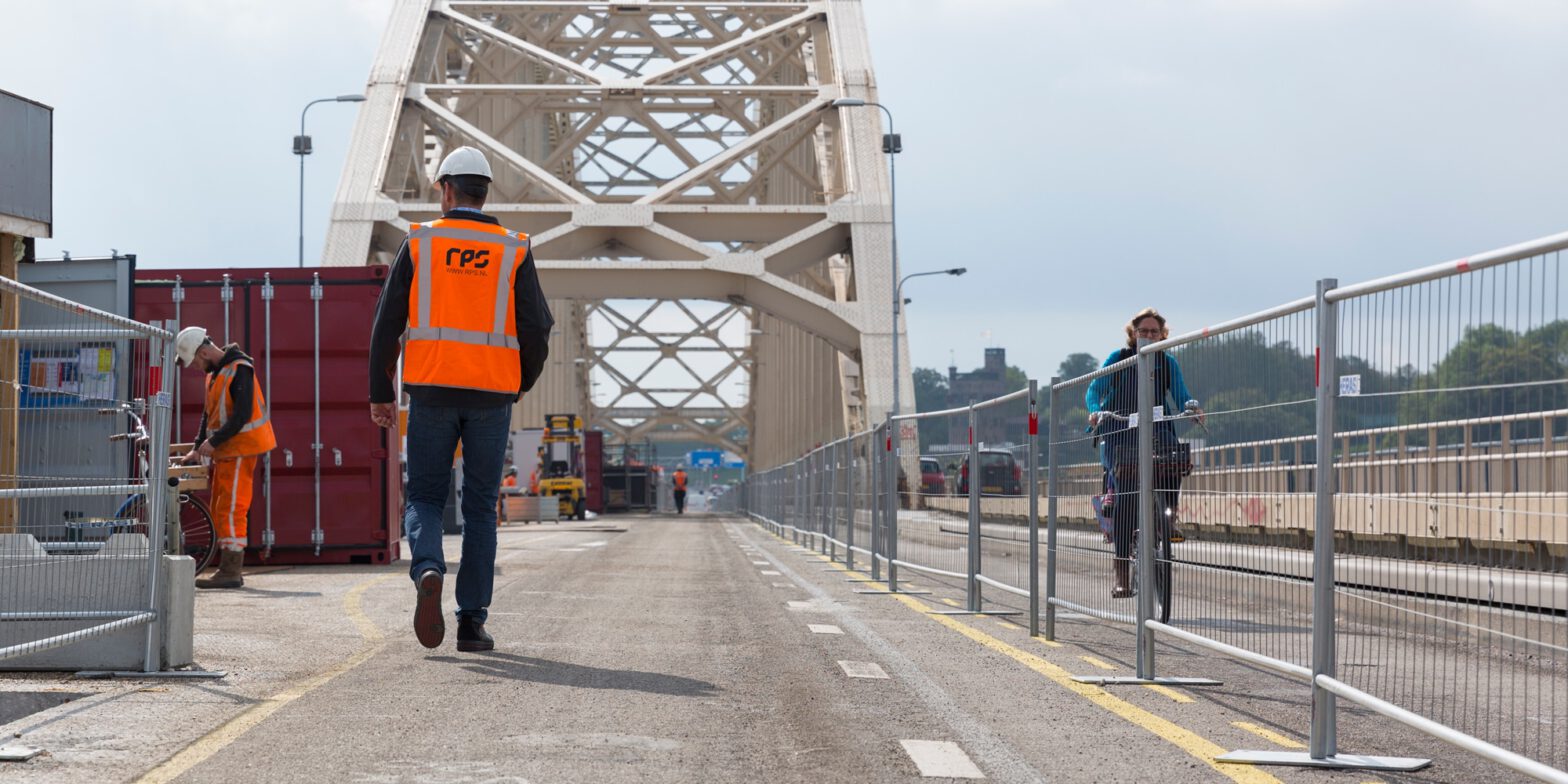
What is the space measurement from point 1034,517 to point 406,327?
3371 millimetres

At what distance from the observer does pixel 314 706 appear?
5.91 m

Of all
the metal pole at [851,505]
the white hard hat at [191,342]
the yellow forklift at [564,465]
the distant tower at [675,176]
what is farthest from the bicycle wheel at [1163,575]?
the yellow forklift at [564,465]

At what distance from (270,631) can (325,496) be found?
7.37m

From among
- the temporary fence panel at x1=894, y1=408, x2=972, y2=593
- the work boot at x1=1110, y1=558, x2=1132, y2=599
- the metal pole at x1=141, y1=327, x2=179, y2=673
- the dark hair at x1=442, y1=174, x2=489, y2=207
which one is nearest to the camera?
the metal pole at x1=141, y1=327, x2=179, y2=673

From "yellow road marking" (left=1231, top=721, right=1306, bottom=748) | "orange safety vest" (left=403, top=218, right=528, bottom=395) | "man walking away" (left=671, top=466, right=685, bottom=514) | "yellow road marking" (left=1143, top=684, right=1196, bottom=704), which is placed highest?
"orange safety vest" (left=403, top=218, right=528, bottom=395)

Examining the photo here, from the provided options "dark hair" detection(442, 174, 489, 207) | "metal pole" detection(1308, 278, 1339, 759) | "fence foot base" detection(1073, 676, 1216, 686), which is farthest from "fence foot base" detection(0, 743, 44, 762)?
"fence foot base" detection(1073, 676, 1216, 686)

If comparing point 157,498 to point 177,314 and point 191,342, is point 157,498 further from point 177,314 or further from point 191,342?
point 177,314

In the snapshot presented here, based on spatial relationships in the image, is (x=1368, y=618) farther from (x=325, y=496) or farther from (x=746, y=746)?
(x=325, y=496)

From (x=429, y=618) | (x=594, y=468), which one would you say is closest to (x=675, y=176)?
(x=594, y=468)

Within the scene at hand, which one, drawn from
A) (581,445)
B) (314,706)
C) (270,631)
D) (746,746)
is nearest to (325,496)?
(270,631)

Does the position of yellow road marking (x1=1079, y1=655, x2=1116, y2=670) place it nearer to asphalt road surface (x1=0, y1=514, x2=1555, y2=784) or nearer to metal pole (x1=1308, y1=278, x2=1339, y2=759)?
asphalt road surface (x1=0, y1=514, x2=1555, y2=784)

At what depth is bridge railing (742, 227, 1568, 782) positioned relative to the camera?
4117 mm

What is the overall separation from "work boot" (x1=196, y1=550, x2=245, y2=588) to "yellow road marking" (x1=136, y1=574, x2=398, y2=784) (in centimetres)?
359

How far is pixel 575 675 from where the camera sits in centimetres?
686
